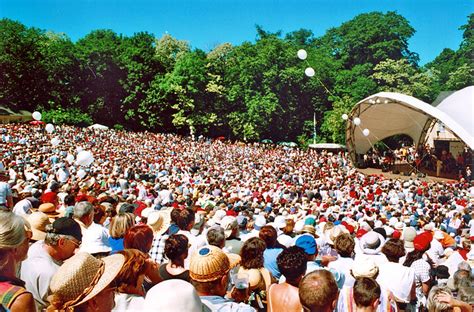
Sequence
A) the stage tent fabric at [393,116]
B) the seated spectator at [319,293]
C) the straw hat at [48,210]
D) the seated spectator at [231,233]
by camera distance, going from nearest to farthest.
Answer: the seated spectator at [319,293]
the seated spectator at [231,233]
the straw hat at [48,210]
the stage tent fabric at [393,116]

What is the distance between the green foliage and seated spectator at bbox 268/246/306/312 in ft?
134

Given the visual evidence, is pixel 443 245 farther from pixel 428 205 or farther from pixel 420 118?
pixel 420 118

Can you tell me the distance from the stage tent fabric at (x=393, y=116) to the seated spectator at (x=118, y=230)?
749 inches

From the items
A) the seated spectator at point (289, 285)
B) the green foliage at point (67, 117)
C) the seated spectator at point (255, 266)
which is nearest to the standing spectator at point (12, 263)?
the seated spectator at point (289, 285)

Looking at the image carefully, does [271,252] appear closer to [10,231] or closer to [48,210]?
[10,231]

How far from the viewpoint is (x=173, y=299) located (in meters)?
2.06

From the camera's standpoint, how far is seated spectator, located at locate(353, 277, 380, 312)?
8.83ft

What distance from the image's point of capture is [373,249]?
4336 millimetres

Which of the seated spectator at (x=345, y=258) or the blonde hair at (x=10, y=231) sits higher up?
the blonde hair at (x=10, y=231)

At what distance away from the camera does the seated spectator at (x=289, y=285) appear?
9.41 ft

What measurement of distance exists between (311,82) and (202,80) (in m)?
11.3

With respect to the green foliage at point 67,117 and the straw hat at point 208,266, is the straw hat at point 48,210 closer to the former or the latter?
the straw hat at point 208,266

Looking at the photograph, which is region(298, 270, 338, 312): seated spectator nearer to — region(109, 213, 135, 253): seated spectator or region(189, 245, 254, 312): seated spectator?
region(189, 245, 254, 312): seated spectator

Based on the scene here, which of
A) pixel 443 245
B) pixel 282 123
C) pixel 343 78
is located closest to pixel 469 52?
pixel 343 78
